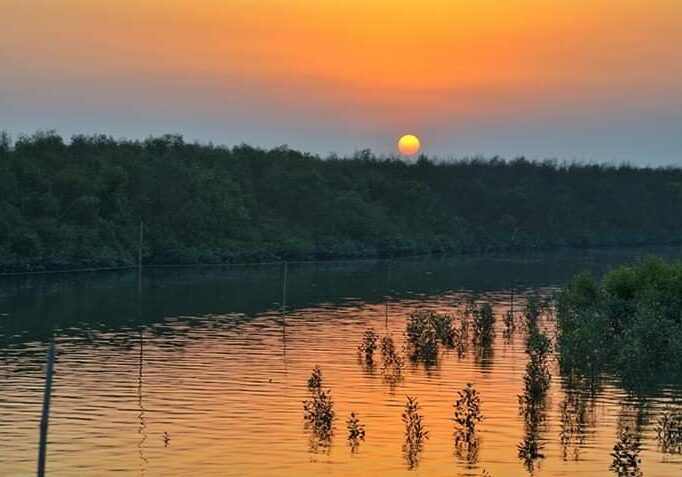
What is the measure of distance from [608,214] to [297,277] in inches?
4182

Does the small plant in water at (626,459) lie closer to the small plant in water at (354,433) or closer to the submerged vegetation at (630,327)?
the small plant in water at (354,433)

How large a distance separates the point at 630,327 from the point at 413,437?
1691cm

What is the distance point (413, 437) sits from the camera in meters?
25.9

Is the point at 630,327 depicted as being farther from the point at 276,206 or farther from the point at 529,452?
the point at 276,206

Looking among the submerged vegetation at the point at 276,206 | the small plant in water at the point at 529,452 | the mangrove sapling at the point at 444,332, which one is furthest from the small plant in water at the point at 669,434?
the submerged vegetation at the point at 276,206

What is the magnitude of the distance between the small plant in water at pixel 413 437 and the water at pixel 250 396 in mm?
199

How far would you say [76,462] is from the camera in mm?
23062

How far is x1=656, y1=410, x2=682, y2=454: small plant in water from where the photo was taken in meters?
25.3

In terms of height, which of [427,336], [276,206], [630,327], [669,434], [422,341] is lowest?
[669,434]

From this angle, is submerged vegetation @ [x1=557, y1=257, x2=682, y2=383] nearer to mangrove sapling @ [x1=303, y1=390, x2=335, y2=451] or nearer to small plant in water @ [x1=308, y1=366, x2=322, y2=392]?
small plant in water @ [x1=308, y1=366, x2=322, y2=392]

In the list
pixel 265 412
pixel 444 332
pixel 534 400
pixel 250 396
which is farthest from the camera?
pixel 444 332

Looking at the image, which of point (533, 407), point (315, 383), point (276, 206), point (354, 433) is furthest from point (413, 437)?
point (276, 206)

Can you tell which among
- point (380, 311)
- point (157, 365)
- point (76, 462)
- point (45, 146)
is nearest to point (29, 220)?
point (45, 146)

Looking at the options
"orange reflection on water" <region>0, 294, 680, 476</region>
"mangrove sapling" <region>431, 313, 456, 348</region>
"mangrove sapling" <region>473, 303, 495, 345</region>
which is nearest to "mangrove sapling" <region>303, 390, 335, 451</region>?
"orange reflection on water" <region>0, 294, 680, 476</region>
